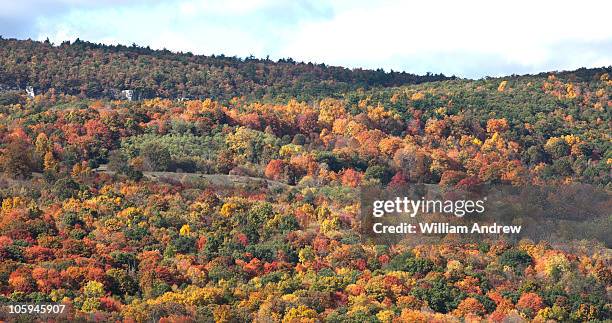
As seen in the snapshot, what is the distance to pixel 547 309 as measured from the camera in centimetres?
6988

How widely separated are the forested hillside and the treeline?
0.38m

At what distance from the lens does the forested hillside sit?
6912cm

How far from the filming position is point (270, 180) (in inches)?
4109

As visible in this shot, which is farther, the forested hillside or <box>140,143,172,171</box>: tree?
<box>140,143,172,171</box>: tree

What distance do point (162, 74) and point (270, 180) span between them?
51592 mm

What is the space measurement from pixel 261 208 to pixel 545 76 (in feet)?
258

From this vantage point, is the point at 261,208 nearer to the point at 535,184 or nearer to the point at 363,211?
the point at 363,211

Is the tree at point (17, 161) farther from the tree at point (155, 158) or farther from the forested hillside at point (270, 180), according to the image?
the tree at point (155, 158)

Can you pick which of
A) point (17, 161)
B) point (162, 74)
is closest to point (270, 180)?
point (17, 161)

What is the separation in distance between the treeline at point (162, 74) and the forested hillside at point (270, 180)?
14.9 inches


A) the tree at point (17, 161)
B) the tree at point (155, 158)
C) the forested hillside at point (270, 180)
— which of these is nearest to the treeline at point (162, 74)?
the forested hillside at point (270, 180)

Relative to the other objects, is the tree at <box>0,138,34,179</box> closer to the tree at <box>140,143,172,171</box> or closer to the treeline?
the tree at <box>140,143,172,171</box>

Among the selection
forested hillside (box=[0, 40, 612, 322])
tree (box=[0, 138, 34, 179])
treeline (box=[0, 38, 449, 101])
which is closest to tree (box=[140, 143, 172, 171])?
forested hillside (box=[0, 40, 612, 322])

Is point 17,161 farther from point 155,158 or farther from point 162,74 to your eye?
point 162,74
